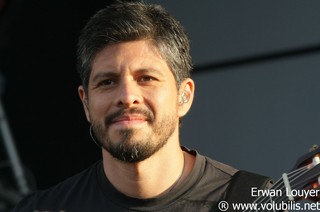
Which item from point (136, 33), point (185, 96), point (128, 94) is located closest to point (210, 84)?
point (185, 96)

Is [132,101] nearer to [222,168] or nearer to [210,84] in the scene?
[222,168]

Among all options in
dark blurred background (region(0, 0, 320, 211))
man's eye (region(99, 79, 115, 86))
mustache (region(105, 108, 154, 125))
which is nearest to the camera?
mustache (region(105, 108, 154, 125))

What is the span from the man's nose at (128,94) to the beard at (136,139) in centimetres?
2

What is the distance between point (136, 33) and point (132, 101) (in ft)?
0.91

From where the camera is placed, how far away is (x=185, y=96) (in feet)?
9.78

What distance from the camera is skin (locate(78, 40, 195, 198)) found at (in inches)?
108

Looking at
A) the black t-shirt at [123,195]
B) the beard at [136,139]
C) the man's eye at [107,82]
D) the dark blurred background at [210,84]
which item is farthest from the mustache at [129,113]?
the dark blurred background at [210,84]

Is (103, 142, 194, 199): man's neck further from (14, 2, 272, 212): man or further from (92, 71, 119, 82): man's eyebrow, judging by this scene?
(92, 71, 119, 82): man's eyebrow

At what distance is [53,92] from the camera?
4.73 metres

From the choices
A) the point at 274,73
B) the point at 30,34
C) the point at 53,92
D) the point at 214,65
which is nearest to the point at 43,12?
the point at 30,34

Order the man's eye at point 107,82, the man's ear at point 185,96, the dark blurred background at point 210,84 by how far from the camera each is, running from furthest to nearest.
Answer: the dark blurred background at point 210,84 → the man's ear at point 185,96 → the man's eye at point 107,82

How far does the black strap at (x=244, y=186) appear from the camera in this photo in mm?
2827

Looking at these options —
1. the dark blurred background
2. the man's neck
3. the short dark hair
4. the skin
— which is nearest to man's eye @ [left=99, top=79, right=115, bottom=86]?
the skin

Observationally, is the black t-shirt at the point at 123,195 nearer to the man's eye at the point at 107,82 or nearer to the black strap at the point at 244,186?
the black strap at the point at 244,186
